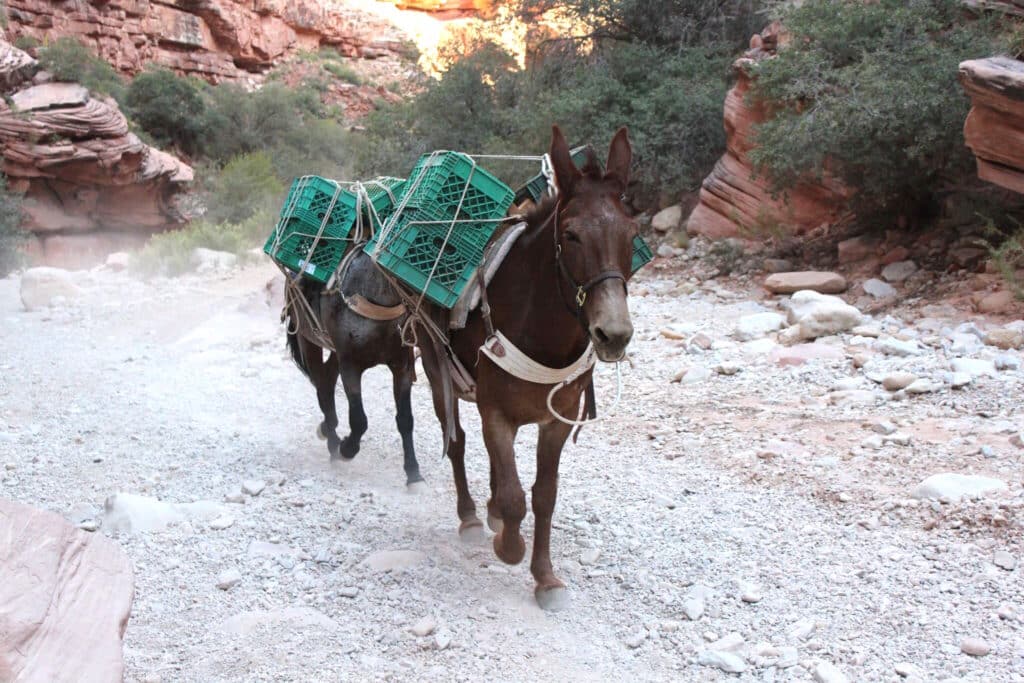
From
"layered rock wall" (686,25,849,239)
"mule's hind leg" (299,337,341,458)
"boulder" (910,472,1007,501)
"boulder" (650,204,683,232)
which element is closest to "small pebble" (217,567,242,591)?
"mule's hind leg" (299,337,341,458)

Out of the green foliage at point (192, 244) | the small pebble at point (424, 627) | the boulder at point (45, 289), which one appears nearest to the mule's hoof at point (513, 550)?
the small pebble at point (424, 627)

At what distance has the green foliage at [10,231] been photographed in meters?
16.5

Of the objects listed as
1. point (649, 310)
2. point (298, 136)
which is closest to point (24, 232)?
point (298, 136)

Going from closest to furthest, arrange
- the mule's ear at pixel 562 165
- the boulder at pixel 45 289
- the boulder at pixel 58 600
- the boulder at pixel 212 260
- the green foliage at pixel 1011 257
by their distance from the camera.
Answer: the boulder at pixel 58 600
the mule's ear at pixel 562 165
the green foliage at pixel 1011 257
the boulder at pixel 45 289
the boulder at pixel 212 260

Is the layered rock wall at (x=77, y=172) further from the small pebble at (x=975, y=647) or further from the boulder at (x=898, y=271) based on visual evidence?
the small pebble at (x=975, y=647)

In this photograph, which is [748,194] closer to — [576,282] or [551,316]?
[551,316]

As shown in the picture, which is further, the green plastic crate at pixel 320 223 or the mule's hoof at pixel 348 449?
the mule's hoof at pixel 348 449

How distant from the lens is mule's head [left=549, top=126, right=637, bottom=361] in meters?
2.98

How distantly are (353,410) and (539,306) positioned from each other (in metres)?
2.39

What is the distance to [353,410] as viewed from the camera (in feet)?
18.1

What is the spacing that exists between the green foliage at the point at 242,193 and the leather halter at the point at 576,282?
18407 millimetres

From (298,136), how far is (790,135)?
22.3m

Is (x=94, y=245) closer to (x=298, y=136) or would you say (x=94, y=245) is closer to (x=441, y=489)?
(x=298, y=136)

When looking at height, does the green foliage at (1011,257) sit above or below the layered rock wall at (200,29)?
above
